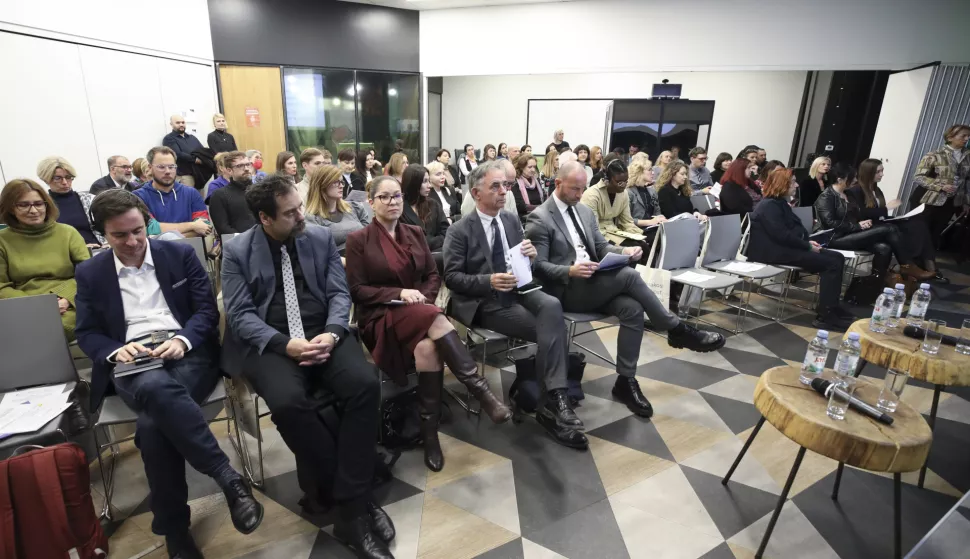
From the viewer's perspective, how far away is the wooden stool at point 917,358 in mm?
2197

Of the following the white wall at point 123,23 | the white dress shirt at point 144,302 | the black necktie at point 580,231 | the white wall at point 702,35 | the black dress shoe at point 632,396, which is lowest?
the black dress shoe at point 632,396

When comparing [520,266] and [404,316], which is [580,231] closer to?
[520,266]

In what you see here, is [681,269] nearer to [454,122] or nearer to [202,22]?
[202,22]

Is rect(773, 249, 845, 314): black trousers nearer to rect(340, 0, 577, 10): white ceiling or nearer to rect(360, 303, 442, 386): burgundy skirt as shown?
rect(360, 303, 442, 386): burgundy skirt

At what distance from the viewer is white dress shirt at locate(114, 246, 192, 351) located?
81.4 inches

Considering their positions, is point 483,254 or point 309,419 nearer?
point 309,419

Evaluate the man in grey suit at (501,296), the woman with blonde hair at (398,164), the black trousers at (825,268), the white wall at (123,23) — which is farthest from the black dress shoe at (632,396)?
A: the white wall at (123,23)

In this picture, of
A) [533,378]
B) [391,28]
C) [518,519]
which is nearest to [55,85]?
[391,28]

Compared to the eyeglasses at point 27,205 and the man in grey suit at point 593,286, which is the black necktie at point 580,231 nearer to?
the man in grey suit at point 593,286

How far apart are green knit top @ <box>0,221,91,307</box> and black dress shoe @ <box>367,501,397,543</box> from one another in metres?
1.91

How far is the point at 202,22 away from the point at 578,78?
7.00m

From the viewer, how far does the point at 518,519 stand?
209 cm

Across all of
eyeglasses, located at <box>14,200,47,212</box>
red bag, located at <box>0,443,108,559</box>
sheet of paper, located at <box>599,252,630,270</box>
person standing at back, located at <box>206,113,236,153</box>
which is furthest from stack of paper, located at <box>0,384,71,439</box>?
person standing at back, located at <box>206,113,236,153</box>

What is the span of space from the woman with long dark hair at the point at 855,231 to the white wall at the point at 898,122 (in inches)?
99.4
